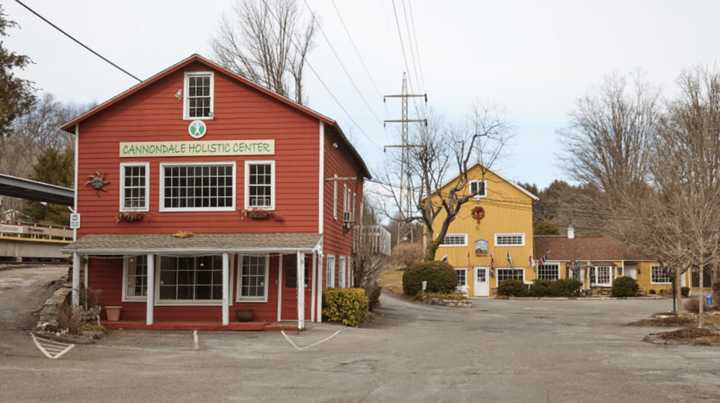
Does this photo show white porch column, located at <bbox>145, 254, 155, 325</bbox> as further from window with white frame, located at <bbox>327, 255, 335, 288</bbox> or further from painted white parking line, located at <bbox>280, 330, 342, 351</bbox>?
window with white frame, located at <bbox>327, 255, 335, 288</bbox>

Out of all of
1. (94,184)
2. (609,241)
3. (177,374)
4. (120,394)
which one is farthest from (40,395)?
(609,241)

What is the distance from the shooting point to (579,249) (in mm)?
53062

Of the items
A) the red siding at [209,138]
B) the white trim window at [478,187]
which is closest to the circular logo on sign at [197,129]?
the red siding at [209,138]

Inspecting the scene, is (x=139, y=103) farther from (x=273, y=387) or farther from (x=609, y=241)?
(x=609, y=241)

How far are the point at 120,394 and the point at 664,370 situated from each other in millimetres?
9440

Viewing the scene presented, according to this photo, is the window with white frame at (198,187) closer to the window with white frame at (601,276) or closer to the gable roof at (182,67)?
the gable roof at (182,67)

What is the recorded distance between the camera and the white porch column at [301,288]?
20.9 meters

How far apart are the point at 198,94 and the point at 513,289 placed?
100 ft

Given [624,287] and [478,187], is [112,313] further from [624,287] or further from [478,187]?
[624,287]

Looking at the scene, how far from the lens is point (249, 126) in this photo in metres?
23.1

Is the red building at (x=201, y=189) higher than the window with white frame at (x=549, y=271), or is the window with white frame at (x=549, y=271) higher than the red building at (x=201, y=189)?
the red building at (x=201, y=189)

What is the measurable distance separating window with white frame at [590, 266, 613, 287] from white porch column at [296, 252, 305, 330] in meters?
35.7

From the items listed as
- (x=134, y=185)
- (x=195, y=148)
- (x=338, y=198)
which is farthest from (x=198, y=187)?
(x=338, y=198)

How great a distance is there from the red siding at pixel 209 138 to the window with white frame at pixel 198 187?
0.19 metres
